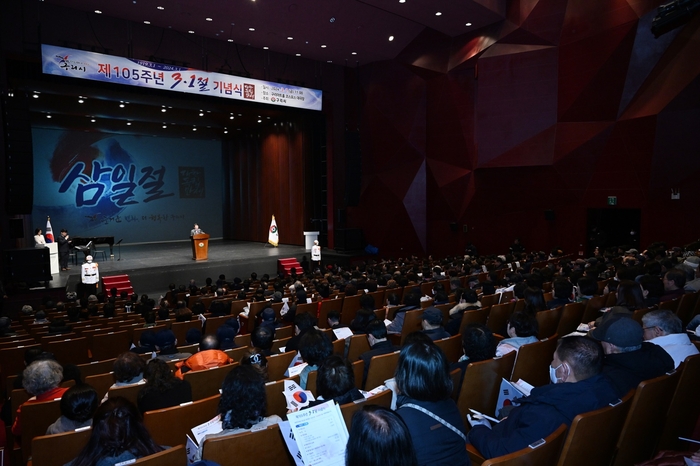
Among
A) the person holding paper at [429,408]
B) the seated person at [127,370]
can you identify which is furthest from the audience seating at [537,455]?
the seated person at [127,370]

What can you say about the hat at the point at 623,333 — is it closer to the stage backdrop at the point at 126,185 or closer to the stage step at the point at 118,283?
the stage step at the point at 118,283

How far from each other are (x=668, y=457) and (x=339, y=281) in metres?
7.76

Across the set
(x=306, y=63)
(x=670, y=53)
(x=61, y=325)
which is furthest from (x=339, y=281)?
(x=306, y=63)

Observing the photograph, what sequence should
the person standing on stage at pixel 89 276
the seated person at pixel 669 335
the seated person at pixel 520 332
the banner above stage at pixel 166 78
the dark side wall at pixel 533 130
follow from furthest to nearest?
the banner above stage at pixel 166 78 → the person standing on stage at pixel 89 276 → the dark side wall at pixel 533 130 → the seated person at pixel 520 332 → the seated person at pixel 669 335

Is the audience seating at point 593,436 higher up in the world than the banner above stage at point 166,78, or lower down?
lower down

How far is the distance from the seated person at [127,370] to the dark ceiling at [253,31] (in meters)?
11.6

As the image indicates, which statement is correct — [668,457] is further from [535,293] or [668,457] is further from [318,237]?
[318,237]

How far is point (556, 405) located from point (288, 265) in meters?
14.6

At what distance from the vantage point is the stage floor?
45.2ft

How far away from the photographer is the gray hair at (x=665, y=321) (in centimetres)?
330

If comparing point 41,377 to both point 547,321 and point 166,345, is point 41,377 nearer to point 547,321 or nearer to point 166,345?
point 166,345

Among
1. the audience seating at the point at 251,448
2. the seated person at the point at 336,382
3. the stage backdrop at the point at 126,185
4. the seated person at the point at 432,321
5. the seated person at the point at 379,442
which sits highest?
the stage backdrop at the point at 126,185

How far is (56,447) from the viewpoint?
2.43 metres

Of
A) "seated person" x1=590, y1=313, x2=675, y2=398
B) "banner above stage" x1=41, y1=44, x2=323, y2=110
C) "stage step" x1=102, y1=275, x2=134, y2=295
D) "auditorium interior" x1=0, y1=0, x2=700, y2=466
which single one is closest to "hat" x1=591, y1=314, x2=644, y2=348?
"seated person" x1=590, y1=313, x2=675, y2=398
